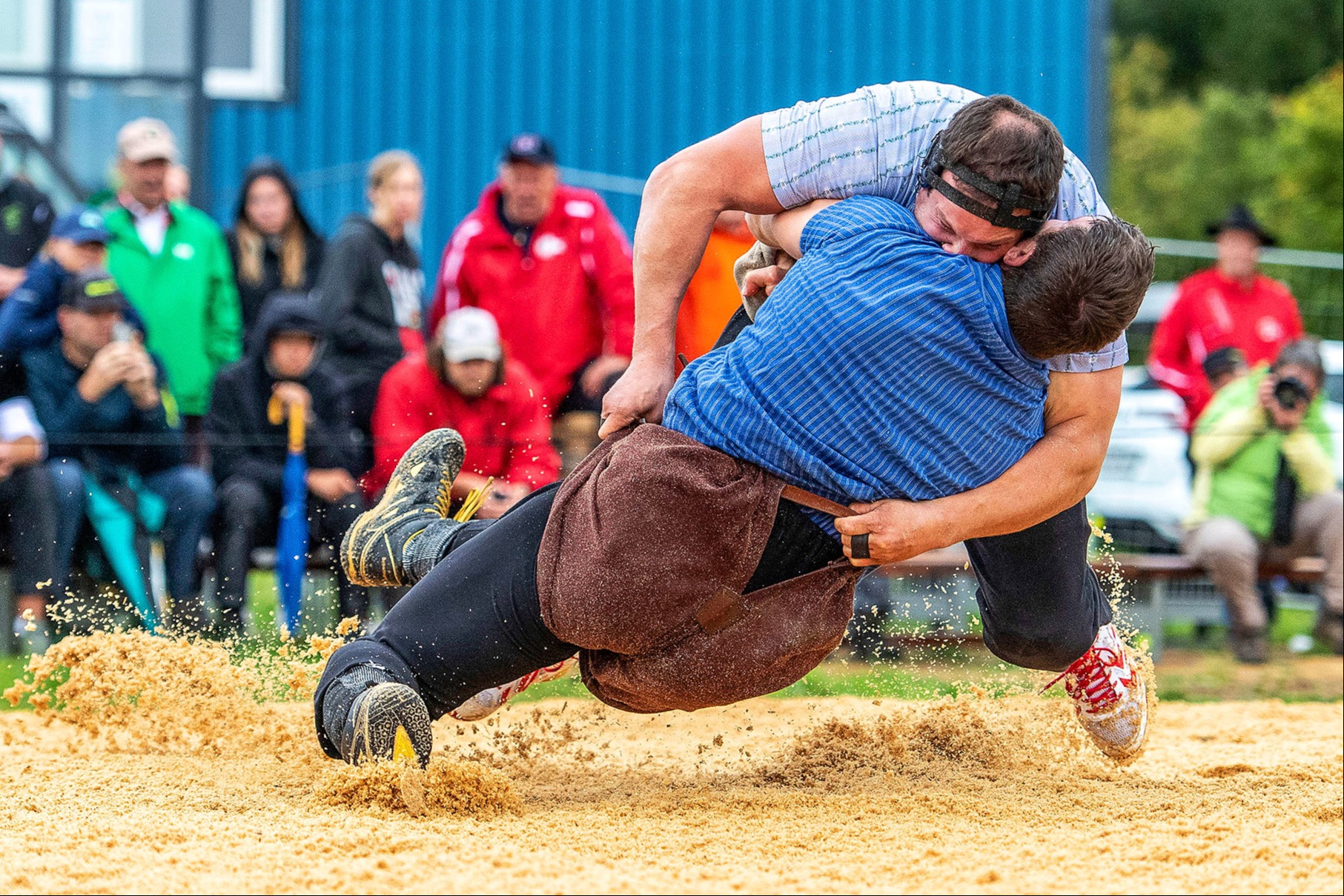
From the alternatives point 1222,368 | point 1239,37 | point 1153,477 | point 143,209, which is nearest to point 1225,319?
point 1222,368

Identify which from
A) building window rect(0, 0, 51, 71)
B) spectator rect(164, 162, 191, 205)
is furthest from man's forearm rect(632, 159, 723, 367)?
building window rect(0, 0, 51, 71)

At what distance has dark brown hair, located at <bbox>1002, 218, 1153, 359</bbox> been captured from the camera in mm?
2902

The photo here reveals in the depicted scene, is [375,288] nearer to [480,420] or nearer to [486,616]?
[480,420]

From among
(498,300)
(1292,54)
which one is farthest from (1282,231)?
(498,300)

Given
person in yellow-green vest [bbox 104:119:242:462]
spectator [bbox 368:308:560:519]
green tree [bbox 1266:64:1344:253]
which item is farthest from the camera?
green tree [bbox 1266:64:1344:253]

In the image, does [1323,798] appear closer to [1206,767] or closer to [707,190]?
[1206,767]

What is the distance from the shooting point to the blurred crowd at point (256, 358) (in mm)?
5488

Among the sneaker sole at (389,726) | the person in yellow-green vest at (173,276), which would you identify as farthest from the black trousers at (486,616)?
the person in yellow-green vest at (173,276)

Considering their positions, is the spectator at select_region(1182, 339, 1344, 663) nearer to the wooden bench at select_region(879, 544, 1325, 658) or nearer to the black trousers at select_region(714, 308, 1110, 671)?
the wooden bench at select_region(879, 544, 1325, 658)

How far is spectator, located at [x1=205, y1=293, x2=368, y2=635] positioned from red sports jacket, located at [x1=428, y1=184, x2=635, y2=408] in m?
0.71

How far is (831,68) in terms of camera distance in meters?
9.56

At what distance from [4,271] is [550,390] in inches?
91.9

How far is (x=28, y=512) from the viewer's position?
18.3 feet

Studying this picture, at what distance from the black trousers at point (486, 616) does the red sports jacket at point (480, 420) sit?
151cm
